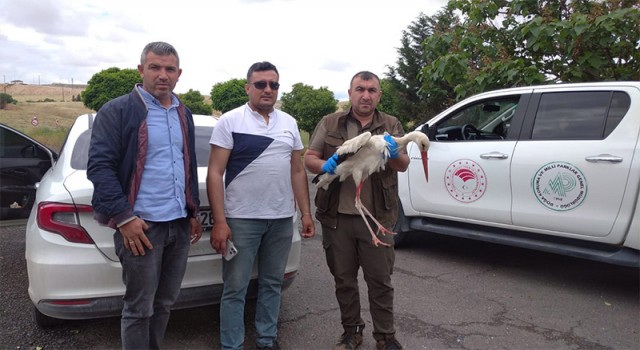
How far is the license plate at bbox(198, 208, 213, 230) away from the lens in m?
3.01

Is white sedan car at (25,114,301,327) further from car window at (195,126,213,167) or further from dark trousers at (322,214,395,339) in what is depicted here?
dark trousers at (322,214,395,339)

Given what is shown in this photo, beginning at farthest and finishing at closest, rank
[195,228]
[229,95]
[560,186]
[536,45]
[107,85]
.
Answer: [107,85], [229,95], [536,45], [560,186], [195,228]

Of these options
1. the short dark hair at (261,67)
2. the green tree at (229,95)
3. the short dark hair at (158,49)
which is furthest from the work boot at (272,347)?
the green tree at (229,95)

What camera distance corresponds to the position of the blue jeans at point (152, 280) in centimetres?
231

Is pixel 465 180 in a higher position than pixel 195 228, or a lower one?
higher

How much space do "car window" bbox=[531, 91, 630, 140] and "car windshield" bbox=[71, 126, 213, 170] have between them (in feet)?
9.88

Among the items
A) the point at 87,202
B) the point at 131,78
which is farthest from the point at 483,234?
the point at 131,78

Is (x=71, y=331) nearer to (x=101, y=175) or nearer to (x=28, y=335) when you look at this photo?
(x=28, y=335)

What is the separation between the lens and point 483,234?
473 centimetres

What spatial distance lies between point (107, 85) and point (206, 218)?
25.9 m

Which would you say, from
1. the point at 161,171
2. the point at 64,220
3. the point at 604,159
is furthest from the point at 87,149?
the point at 604,159

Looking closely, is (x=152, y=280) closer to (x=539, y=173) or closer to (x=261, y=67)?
(x=261, y=67)

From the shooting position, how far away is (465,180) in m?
4.79

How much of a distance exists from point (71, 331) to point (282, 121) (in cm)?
216
